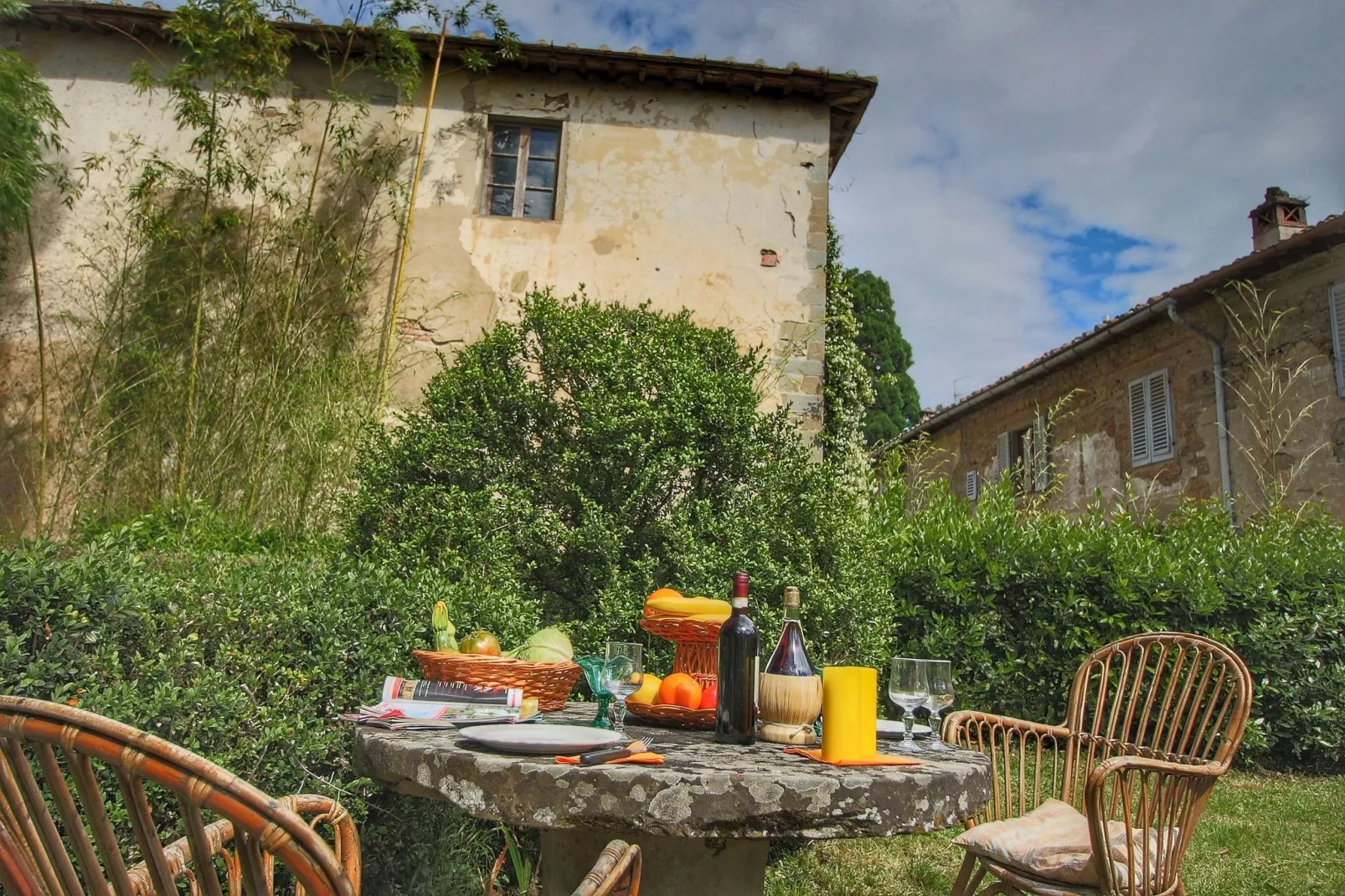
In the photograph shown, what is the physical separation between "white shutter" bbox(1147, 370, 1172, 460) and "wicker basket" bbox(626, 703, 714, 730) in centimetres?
1028

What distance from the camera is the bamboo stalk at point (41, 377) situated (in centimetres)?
641

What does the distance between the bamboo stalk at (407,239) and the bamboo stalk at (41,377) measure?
242 cm

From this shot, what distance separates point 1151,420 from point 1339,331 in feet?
7.89

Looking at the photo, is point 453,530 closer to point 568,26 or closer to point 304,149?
point 304,149

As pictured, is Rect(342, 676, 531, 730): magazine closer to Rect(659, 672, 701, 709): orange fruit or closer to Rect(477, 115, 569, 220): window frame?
Rect(659, 672, 701, 709): orange fruit

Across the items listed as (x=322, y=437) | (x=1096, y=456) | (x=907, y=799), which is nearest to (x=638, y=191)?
(x=322, y=437)

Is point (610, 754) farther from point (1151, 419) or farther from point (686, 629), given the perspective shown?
point (1151, 419)

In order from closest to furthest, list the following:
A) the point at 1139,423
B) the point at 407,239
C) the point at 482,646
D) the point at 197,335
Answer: the point at 482,646
the point at 197,335
the point at 407,239
the point at 1139,423

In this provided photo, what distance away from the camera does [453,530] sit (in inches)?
136

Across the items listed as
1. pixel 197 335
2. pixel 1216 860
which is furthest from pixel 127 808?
pixel 197 335

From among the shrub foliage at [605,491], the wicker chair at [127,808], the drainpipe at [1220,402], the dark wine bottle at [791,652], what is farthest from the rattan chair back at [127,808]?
the drainpipe at [1220,402]

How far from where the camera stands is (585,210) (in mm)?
7699

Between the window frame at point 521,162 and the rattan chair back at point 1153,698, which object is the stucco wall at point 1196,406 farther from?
the window frame at point 521,162

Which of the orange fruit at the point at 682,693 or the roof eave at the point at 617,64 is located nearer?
the orange fruit at the point at 682,693
